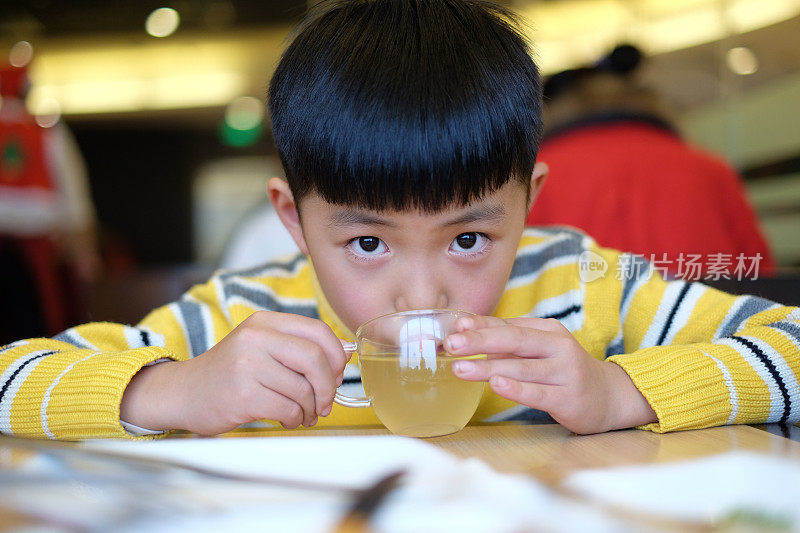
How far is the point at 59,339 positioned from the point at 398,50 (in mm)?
512

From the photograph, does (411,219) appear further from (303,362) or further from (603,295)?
(603,295)

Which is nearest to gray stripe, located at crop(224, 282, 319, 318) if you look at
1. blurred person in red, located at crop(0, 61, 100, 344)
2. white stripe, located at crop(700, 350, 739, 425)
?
white stripe, located at crop(700, 350, 739, 425)

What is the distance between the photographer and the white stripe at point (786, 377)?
0.69 m

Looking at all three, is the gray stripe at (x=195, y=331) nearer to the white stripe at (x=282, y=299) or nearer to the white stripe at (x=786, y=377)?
the white stripe at (x=282, y=299)

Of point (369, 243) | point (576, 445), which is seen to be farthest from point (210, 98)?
point (576, 445)

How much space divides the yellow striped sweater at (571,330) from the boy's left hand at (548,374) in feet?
0.10

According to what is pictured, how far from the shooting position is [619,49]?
2014 millimetres

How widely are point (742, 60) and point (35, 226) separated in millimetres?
3616

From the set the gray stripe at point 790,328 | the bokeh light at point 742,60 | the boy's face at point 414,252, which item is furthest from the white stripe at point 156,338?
the bokeh light at point 742,60

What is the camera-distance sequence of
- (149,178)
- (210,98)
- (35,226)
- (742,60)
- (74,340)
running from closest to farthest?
(74,340) < (35,226) < (742,60) < (210,98) < (149,178)

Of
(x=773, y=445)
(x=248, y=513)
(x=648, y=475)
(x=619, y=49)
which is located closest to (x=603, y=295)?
(x=773, y=445)

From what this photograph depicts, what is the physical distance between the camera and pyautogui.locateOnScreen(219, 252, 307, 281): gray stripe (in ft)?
3.53

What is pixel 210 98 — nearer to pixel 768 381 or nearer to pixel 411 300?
pixel 411 300

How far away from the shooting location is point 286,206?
3.03ft
